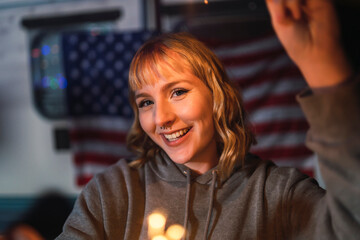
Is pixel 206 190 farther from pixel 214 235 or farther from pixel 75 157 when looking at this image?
pixel 75 157

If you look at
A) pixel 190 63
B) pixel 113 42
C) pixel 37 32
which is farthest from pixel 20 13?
pixel 190 63

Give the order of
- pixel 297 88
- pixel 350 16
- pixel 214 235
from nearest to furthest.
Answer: pixel 350 16 < pixel 214 235 < pixel 297 88

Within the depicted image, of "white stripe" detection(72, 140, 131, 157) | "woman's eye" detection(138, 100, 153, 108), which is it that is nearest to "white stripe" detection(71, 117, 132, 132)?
"white stripe" detection(72, 140, 131, 157)

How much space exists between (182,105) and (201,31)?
1.31 meters

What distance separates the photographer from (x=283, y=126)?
2006mm

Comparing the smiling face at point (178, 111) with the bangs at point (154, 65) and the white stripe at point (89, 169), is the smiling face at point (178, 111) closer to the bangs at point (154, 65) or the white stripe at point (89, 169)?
the bangs at point (154, 65)

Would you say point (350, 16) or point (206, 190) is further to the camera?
point (206, 190)

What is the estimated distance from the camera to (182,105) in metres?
0.86

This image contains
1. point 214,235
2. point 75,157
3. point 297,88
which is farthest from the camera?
point 75,157

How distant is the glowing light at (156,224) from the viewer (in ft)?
2.91

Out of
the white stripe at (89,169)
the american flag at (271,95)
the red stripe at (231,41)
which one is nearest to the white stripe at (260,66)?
the american flag at (271,95)

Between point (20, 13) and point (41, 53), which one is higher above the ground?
point (20, 13)

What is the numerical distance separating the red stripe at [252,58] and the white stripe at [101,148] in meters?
0.86

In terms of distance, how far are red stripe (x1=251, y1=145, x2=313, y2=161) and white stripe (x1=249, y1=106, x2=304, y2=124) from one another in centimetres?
18
